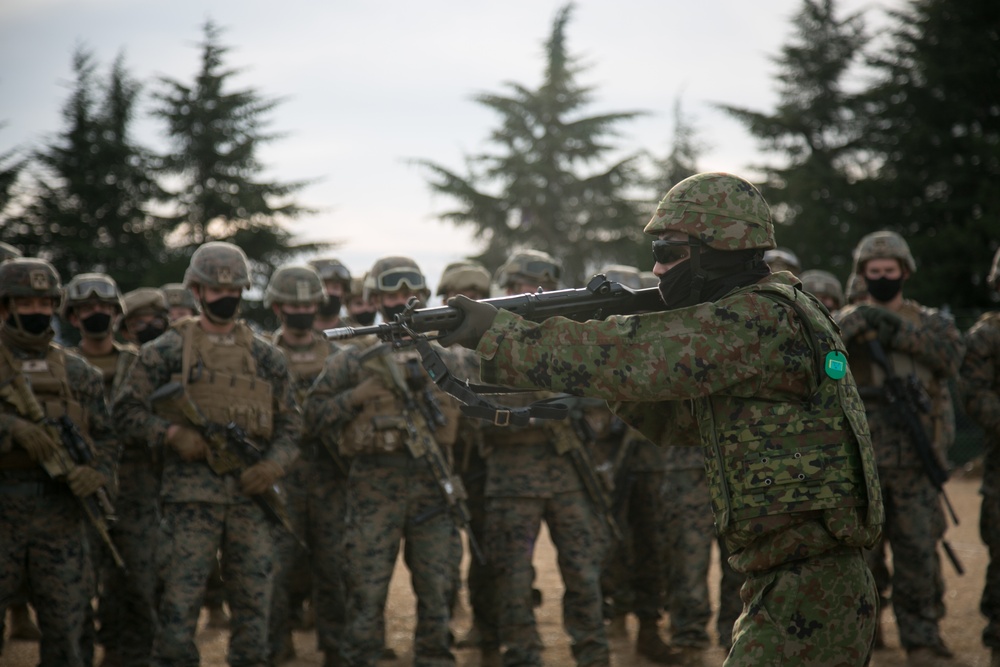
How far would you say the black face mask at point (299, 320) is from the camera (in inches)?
313

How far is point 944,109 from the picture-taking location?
26.2 meters

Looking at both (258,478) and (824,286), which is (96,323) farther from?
(824,286)

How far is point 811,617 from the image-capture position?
3449 millimetres

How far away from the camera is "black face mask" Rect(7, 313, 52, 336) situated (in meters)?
6.29

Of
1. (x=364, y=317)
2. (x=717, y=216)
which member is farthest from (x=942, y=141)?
(x=717, y=216)

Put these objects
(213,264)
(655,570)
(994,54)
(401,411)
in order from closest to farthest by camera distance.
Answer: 1. (213,264)
2. (401,411)
3. (655,570)
4. (994,54)

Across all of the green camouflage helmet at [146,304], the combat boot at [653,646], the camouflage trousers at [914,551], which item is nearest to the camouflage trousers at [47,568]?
the green camouflage helmet at [146,304]

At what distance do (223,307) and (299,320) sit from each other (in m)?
1.57

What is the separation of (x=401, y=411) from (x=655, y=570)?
2.64 m

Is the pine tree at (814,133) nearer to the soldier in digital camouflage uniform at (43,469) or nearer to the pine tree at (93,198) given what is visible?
the pine tree at (93,198)

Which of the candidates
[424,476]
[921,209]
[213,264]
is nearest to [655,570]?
[424,476]

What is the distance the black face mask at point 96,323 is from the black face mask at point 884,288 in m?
5.87

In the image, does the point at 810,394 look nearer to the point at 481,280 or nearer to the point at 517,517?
the point at 517,517

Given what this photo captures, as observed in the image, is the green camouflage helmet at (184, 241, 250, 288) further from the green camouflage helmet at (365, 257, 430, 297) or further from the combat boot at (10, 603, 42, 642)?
Result: the combat boot at (10, 603, 42, 642)
